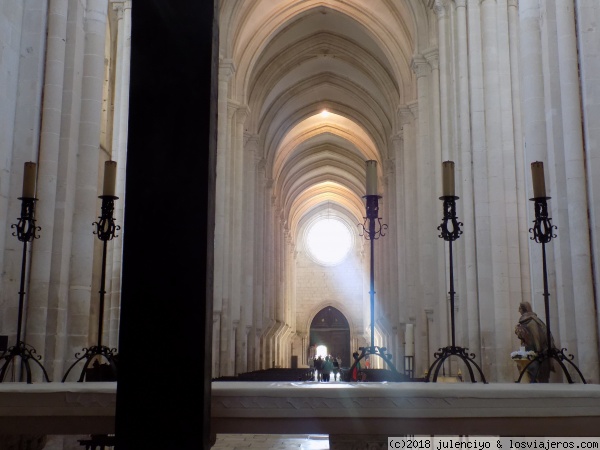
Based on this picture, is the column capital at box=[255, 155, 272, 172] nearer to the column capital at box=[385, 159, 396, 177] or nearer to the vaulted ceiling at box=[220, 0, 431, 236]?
the vaulted ceiling at box=[220, 0, 431, 236]

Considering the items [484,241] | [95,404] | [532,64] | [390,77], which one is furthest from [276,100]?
[95,404]

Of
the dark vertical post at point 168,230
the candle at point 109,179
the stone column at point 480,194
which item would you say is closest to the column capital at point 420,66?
the stone column at point 480,194

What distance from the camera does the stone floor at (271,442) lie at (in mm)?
11781

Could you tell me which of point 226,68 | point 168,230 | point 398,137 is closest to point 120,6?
point 226,68

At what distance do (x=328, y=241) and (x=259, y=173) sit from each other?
19.8 meters

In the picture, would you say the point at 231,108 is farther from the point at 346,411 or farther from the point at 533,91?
the point at 346,411

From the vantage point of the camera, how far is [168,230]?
2.76 meters

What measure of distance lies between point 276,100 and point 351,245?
62.9ft

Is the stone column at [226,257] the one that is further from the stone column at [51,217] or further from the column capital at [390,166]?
the stone column at [51,217]

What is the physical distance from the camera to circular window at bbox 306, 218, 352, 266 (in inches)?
1728

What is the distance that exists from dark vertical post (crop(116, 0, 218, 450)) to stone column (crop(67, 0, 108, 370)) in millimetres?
5707

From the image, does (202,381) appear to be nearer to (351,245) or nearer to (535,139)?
(535,139)

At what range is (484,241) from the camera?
10.8 m

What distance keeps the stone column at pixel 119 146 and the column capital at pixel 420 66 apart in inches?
268
